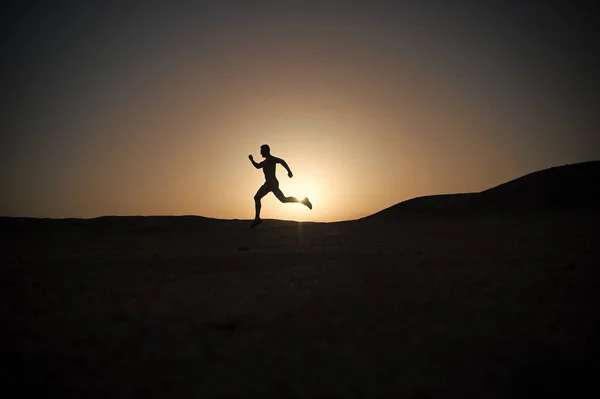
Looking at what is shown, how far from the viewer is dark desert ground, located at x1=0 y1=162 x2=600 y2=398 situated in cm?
151

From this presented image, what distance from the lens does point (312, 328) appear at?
2.13 meters

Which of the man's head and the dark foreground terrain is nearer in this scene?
the dark foreground terrain

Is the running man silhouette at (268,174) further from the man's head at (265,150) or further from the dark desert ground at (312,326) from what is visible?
the dark desert ground at (312,326)

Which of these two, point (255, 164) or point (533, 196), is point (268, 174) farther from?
point (533, 196)

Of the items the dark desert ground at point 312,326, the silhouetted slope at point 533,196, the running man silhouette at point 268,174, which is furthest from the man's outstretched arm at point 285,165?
the silhouetted slope at point 533,196

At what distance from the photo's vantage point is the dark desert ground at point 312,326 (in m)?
1.51

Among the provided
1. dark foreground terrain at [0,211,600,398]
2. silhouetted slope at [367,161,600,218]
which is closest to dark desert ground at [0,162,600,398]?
dark foreground terrain at [0,211,600,398]

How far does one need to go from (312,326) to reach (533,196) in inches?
612

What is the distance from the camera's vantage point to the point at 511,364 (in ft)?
5.21

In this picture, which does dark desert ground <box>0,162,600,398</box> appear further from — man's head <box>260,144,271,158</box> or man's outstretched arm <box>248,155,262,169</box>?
man's head <box>260,144,271,158</box>

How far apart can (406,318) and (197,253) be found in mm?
4070

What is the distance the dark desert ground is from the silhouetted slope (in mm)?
10606

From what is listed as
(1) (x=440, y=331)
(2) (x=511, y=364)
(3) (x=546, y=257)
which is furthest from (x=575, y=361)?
(3) (x=546, y=257)

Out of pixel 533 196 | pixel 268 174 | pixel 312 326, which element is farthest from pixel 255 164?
pixel 533 196
